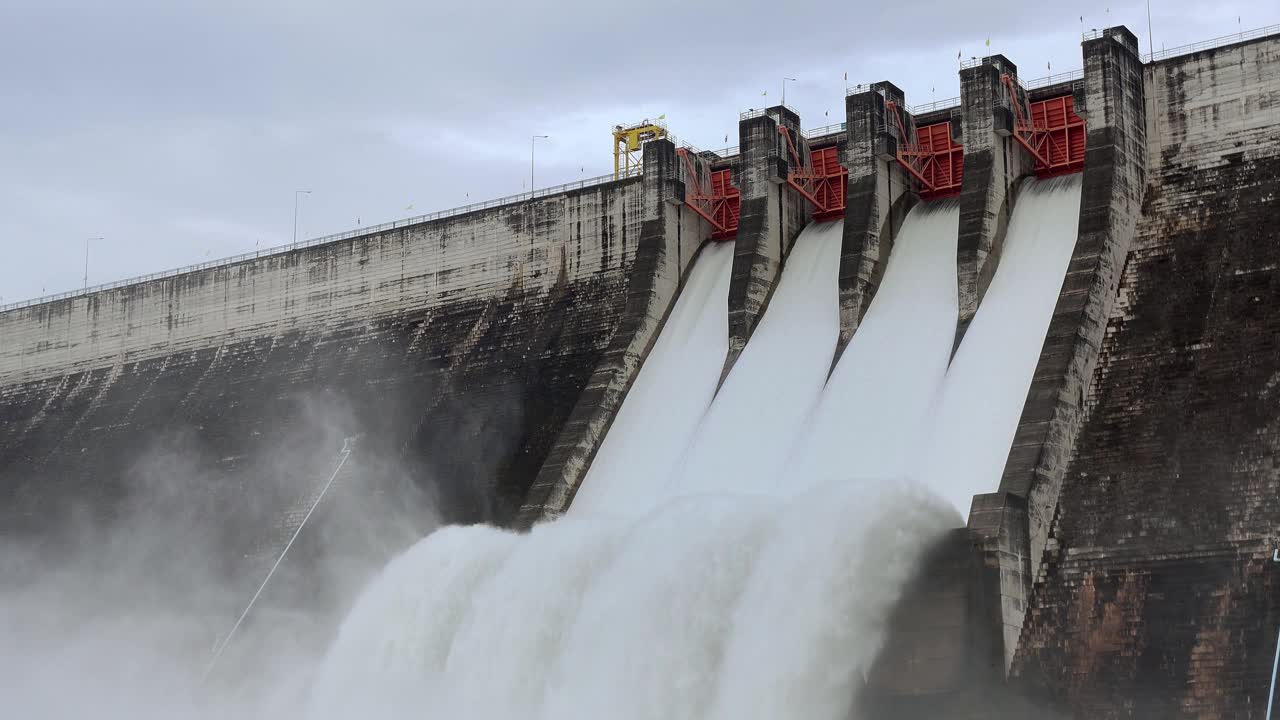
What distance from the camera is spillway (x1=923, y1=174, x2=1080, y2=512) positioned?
78.9 ft

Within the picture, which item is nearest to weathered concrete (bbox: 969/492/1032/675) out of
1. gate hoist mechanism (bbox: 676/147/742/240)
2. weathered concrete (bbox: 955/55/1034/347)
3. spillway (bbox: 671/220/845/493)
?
spillway (bbox: 671/220/845/493)

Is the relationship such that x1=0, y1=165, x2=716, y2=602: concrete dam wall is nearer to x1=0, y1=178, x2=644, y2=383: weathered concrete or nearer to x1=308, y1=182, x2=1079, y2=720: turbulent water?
x1=0, y1=178, x2=644, y2=383: weathered concrete

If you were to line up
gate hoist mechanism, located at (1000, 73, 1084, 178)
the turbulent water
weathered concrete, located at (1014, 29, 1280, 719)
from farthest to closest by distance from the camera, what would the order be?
gate hoist mechanism, located at (1000, 73, 1084, 178) < the turbulent water < weathered concrete, located at (1014, 29, 1280, 719)

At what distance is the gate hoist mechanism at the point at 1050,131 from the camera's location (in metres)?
28.9

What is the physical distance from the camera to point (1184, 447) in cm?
2234

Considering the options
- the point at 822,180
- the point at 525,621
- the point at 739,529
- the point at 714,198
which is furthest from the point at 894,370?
the point at 714,198

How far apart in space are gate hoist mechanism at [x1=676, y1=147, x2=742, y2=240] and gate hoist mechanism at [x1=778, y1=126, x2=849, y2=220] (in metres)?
1.91

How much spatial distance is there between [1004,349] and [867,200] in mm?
4889

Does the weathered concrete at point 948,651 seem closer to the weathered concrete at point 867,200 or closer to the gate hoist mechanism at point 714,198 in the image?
the weathered concrete at point 867,200

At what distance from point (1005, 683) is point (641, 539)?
553 centimetres

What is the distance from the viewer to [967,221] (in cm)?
2755

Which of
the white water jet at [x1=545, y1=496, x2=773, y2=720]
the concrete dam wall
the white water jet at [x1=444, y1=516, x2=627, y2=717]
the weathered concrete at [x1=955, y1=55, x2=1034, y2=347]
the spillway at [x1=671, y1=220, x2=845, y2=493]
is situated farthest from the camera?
the concrete dam wall

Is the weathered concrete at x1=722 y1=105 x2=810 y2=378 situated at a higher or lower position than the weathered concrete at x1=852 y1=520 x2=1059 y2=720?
higher

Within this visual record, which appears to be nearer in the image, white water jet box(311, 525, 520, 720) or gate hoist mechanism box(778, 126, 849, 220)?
white water jet box(311, 525, 520, 720)
